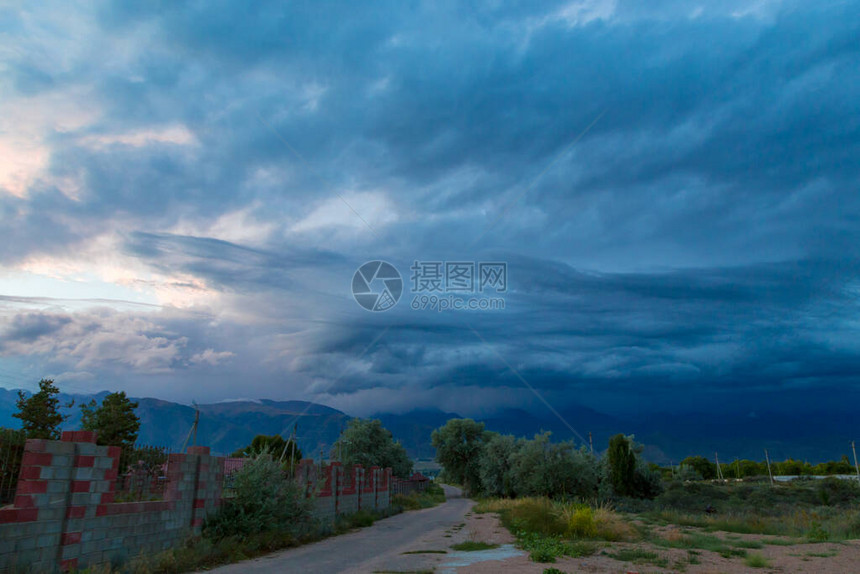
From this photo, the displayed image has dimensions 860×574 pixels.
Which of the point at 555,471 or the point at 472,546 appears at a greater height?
the point at 555,471

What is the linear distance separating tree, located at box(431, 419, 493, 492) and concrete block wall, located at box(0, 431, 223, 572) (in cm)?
5882

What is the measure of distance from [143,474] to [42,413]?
23396mm

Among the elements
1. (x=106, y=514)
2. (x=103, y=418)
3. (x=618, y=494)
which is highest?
(x=103, y=418)

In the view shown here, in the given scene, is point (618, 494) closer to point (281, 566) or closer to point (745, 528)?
point (745, 528)

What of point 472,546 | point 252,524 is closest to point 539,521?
point 472,546

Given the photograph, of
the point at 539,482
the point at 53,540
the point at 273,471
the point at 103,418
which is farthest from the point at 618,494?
the point at 53,540

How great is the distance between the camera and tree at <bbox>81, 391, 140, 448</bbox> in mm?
35188

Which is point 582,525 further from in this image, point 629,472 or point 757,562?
point 629,472

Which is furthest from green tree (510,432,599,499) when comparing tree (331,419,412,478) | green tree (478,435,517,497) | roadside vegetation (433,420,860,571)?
tree (331,419,412,478)

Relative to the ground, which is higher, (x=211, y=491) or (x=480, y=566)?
(x=211, y=491)

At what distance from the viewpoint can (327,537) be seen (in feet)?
65.1

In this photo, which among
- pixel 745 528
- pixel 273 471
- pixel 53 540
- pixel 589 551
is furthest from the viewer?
pixel 745 528

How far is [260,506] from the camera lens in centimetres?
1559

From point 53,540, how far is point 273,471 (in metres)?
7.51
